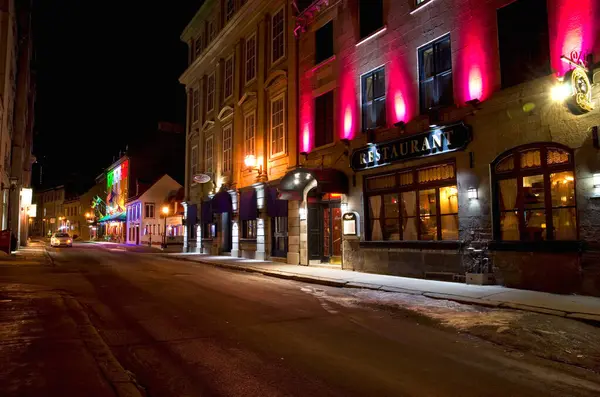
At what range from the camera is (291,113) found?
2116cm

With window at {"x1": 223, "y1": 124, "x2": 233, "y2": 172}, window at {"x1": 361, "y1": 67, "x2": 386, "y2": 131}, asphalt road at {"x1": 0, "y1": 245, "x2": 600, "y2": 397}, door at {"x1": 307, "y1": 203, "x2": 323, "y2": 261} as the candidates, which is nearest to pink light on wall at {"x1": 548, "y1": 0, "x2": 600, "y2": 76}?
window at {"x1": 361, "y1": 67, "x2": 386, "y2": 131}

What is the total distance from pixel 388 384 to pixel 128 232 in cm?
5490

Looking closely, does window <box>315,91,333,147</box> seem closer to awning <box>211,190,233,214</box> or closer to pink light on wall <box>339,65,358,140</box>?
pink light on wall <box>339,65,358,140</box>

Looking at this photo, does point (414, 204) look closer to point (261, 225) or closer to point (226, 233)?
point (261, 225)

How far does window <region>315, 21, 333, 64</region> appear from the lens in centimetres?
1947

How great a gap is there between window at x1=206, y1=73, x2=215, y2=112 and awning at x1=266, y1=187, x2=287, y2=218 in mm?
11553

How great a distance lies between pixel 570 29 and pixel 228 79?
2150 centimetres

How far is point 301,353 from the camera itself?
596 cm

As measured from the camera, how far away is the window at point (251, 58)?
2548cm

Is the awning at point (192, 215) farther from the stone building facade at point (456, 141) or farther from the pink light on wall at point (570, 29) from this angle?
the pink light on wall at point (570, 29)

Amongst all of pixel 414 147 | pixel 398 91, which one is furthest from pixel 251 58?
pixel 414 147

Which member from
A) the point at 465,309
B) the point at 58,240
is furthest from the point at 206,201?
the point at 465,309

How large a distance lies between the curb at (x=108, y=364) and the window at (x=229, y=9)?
2499 centimetres

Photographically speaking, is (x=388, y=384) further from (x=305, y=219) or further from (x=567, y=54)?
(x=305, y=219)
